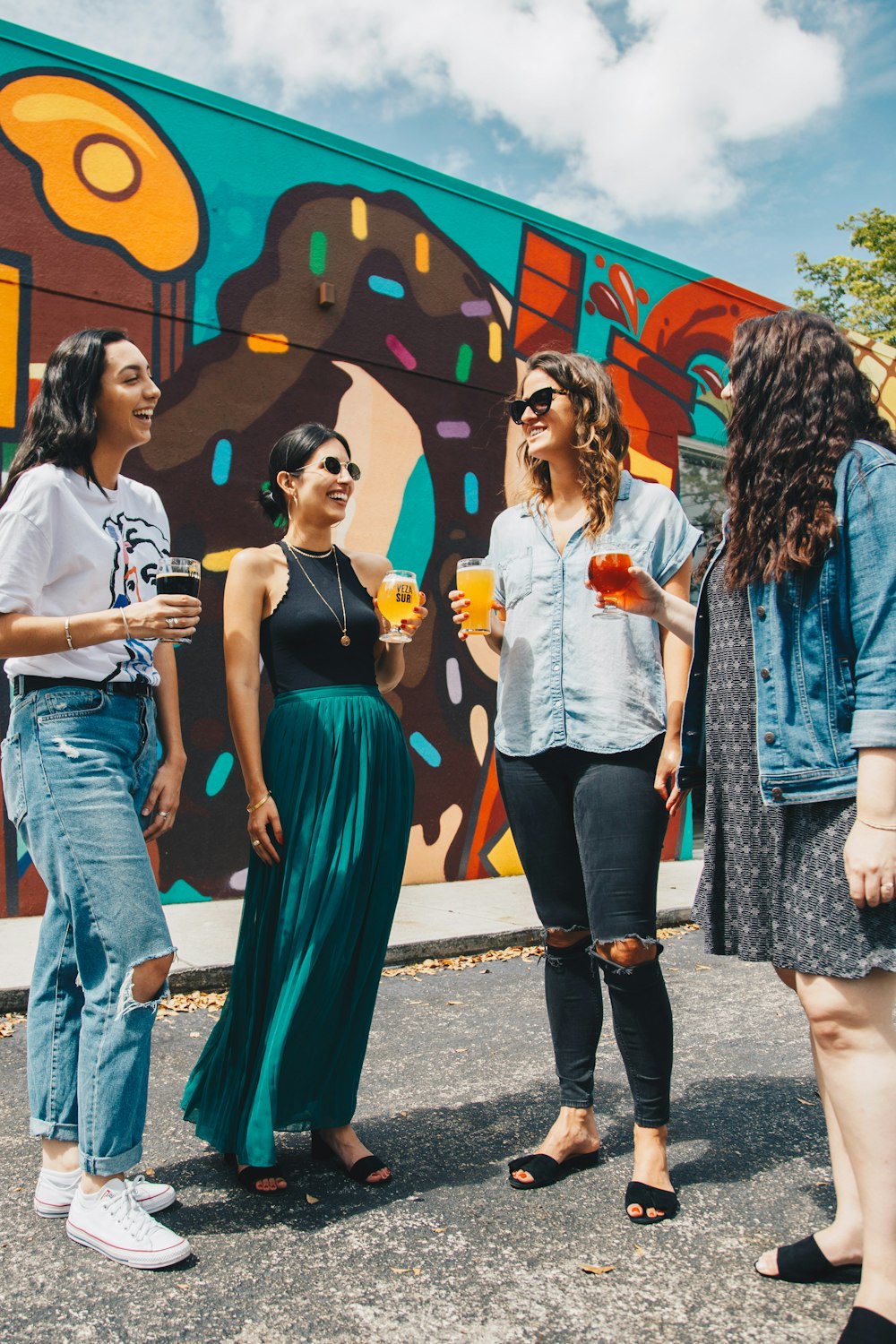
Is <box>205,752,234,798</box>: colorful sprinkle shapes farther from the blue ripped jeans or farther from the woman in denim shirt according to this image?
the blue ripped jeans

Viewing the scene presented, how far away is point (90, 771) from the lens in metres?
2.38

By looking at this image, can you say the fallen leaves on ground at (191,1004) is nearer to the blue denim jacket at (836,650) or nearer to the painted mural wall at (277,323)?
the painted mural wall at (277,323)

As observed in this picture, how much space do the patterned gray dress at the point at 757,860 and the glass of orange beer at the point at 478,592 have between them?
0.82m

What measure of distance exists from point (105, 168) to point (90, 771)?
4.82 m

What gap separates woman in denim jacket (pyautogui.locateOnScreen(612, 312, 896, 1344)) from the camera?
1923 millimetres

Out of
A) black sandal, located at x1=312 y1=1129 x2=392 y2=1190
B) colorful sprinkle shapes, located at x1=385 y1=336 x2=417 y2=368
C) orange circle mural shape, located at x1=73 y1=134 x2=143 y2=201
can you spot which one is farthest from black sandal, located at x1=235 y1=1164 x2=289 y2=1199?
colorful sprinkle shapes, located at x1=385 y1=336 x2=417 y2=368

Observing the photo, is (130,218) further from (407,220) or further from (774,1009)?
(774,1009)

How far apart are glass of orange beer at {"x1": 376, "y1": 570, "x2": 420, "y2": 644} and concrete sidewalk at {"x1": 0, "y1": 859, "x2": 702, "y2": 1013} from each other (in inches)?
90.6

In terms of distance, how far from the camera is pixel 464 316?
7.40 metres

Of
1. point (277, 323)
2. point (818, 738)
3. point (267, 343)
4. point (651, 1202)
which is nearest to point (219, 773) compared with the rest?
point (267, 343)

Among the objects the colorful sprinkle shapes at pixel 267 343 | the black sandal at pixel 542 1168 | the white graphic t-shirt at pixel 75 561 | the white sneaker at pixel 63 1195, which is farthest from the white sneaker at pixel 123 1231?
the colorful sprinkle shapes at pixel 267 343

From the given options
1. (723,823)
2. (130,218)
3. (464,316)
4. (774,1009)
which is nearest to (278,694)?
(723,823)

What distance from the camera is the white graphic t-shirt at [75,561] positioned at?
2.34 meters

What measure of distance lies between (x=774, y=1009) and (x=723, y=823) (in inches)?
98.5
